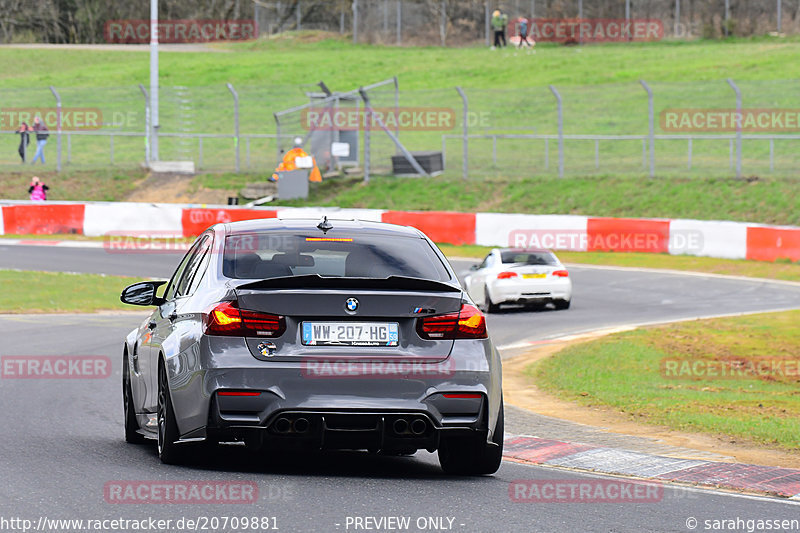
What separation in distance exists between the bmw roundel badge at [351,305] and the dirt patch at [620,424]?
3395mm

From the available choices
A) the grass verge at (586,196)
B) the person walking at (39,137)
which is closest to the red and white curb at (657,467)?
the grass verge at (586,196)

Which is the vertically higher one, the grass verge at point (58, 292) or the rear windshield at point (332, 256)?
the rear windshield at point (332, 256)

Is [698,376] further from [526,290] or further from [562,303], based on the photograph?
[562,303]

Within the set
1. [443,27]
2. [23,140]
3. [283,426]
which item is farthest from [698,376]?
[443,27]

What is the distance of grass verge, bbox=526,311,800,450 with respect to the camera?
37.3ft

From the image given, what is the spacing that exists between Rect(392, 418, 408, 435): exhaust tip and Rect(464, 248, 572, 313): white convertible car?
15.0 metres

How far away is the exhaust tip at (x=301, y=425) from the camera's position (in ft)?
23.8

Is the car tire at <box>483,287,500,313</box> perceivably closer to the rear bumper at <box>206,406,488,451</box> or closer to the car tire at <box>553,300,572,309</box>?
the car tire at <box>553,300,572,309</box>

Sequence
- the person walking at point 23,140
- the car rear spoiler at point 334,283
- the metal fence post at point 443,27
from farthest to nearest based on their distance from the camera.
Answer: the metal fence post at point 443,27, the person walking at point 23,140, the car rear spoiler at point 334,283

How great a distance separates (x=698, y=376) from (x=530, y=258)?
864 cm

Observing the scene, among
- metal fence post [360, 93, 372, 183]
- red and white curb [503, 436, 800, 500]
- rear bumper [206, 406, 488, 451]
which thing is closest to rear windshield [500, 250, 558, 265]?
red and white curb [503, 436, 800, 500]

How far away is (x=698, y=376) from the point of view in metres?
14.5

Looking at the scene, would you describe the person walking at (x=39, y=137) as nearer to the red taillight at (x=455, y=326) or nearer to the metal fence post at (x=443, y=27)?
the metal fence post at (x=443, y=27)

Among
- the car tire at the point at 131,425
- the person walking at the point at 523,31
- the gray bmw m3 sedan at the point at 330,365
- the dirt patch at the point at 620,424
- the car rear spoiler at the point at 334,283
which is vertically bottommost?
the dirt patch at the point at 620,424
